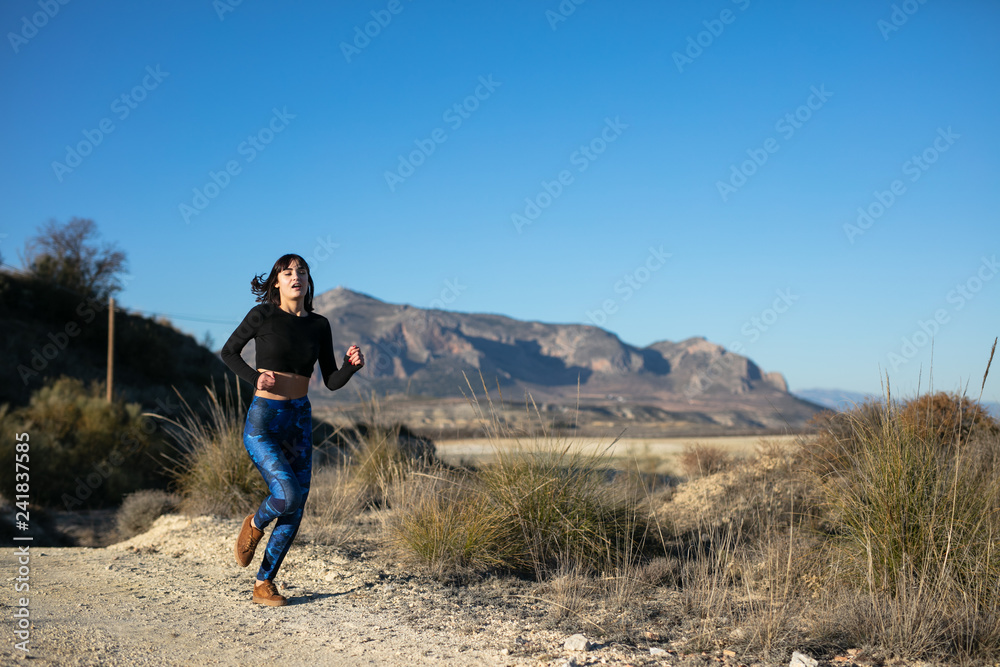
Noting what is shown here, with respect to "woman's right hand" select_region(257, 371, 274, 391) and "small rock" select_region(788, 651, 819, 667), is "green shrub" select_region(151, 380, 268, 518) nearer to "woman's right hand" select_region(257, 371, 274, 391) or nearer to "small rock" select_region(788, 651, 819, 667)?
"woman's right hand" select_region(257, 371, 274, 391)

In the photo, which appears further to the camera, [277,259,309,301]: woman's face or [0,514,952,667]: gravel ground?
[277,259,309,301]: woman's face

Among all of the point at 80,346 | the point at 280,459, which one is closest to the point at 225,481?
the point at 280,459

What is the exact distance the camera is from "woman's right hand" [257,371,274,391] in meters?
4.61

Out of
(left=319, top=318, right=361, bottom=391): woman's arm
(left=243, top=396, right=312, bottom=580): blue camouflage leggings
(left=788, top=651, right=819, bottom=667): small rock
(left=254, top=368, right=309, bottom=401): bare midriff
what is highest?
(left=319, top=318, right=361, bottom=391): woman's arm

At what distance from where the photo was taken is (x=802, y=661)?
155 inches

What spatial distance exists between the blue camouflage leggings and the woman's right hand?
0.39ft

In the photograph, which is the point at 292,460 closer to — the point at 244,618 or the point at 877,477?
→ the point at 244,618

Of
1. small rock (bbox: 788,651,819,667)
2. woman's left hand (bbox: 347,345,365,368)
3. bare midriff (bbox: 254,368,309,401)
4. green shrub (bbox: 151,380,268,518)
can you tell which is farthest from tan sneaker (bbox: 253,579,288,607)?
green shrub (bbox: 151,380,268,518)

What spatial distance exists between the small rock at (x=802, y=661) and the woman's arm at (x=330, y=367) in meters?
3.18

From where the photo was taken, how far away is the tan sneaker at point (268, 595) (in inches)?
194

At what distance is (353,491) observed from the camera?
8672 mm

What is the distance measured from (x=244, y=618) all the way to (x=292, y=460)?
1.05m

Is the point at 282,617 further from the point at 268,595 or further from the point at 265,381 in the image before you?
the point at 265,381

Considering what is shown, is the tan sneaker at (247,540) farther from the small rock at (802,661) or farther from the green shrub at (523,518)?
the small rock at (802,661)
